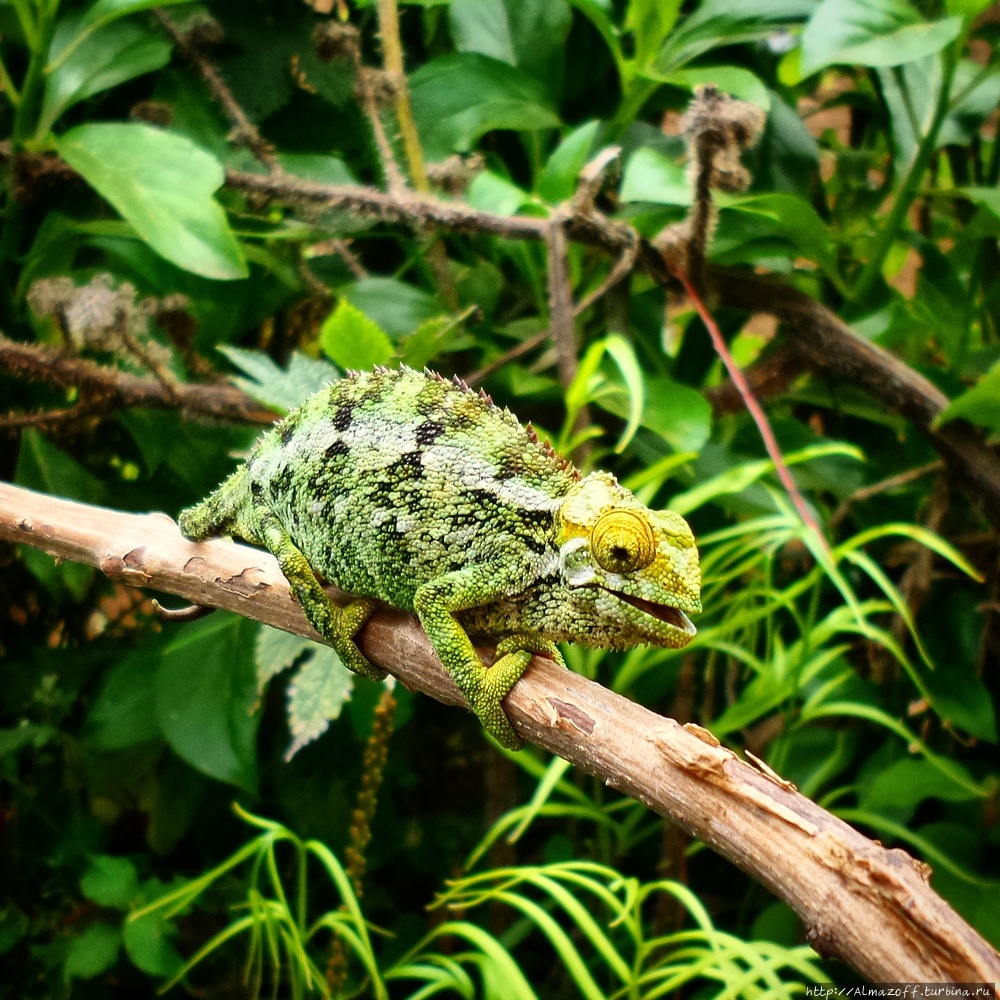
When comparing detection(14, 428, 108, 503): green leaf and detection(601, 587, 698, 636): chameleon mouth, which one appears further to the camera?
detection(14, 428, 108, 503): green leaf

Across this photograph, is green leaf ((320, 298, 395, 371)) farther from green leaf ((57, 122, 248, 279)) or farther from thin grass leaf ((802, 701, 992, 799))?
thin grass leaf ((802, 701, 992, 799))

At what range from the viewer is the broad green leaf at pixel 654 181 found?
65.6 inches

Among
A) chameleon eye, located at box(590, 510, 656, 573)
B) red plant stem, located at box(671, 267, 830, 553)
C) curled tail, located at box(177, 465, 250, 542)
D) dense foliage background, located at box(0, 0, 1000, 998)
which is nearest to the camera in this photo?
chameleon eye, located at box(590, 510, 656, 573)

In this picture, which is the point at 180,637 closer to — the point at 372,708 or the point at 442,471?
the point at 372,708

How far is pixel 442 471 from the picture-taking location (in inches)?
40.9

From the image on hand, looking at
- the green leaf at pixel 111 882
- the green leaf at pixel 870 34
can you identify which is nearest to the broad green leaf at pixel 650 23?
the green leaf at pixel 870 34

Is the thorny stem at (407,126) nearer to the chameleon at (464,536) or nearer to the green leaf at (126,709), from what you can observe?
the chameleon at (464,536)

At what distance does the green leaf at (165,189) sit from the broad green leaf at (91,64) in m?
0.19

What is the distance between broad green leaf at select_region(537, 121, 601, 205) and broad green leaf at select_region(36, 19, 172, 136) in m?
0.86

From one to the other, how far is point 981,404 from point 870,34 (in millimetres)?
762

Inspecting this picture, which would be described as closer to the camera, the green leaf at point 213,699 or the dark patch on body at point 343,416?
the dark patch on body at point 343,416

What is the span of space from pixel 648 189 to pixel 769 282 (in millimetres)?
521

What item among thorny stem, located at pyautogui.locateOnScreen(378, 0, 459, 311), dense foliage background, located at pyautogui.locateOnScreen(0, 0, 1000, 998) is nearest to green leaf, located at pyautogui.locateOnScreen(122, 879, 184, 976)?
dense foliage background, located at pyautogui.locateOnScreen(0, 0, 1000, 998)

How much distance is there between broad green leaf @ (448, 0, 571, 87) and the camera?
6.77 feet
